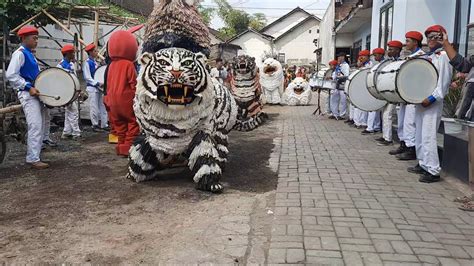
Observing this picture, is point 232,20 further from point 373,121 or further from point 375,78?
point 375,78

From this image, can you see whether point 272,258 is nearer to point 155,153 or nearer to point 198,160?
point 198,160

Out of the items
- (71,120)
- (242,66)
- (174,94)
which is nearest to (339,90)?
(242,66)

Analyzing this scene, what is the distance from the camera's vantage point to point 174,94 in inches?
181

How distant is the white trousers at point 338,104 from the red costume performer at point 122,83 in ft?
22.5

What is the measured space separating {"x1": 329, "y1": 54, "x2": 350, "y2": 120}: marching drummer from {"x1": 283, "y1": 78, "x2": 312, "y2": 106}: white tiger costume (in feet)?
14.2

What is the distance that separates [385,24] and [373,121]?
13.5 ft

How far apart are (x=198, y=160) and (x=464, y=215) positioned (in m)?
2.71

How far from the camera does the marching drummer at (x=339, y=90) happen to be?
1106cm

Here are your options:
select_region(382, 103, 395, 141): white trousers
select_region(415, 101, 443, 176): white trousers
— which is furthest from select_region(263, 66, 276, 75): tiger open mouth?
select_region(415, 101, 443, 176): white trousers

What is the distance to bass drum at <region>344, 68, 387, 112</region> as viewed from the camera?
7.73 m

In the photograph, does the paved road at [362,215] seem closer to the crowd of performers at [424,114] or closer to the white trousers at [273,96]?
the crowd of performers at [424,114]

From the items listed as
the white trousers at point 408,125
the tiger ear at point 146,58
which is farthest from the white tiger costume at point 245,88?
the tiger ear at point 146,58

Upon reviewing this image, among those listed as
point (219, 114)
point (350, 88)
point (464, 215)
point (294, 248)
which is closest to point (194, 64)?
point (219, 114)

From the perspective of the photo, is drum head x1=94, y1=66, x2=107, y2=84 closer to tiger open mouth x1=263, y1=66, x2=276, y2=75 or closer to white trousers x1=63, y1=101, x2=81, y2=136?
white trousers x1=63, y1=101, x2=81, y2=136
